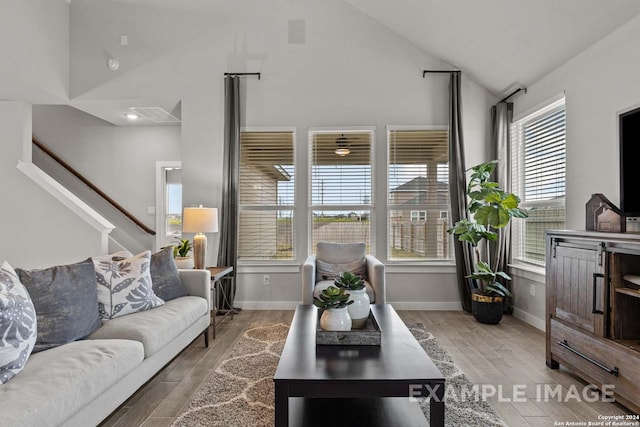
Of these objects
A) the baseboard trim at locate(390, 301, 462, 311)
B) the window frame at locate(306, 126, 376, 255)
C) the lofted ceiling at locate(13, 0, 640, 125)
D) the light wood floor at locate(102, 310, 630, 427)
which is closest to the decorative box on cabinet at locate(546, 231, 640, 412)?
the light wood floor at locate(102, 310, 630, 427)

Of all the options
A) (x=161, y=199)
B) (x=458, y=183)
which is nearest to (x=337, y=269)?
(x=458, y=183)

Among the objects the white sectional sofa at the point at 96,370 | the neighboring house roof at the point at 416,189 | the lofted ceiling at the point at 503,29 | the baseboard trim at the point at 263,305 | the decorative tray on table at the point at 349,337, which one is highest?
the lofted ceiling at the point at 503,29

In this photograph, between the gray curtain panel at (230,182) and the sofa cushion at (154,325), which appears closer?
the sofa cushion at (154,325)

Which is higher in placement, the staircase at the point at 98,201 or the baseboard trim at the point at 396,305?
the staircase at the point at 98,201

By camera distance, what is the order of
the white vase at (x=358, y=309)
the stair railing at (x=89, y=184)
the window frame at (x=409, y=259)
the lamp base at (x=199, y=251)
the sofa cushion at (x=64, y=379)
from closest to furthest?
the sofa cushion at (x=64, y=379) → the white vase at (x=358, y=309) → the lamp base at (x=199, y=251) → the window frame at (x=409, y=259) → the stair railing at (x=89, y=184)

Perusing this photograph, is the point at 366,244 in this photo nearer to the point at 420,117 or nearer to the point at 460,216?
the point at 460,216

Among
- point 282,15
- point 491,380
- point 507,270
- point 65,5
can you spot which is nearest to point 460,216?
point 507,270

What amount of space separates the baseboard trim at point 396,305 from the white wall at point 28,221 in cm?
196

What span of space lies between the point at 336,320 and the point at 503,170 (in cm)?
326

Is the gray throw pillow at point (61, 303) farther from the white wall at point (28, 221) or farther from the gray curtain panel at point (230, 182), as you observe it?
the white wall at point (28, 221)

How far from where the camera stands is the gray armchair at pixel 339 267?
346cm

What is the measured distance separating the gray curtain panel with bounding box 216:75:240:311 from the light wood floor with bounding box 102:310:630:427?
71cm

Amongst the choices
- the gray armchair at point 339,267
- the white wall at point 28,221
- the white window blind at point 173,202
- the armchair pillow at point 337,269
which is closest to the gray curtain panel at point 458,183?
→ the gray armchair at point 339,267

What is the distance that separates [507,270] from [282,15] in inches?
162
